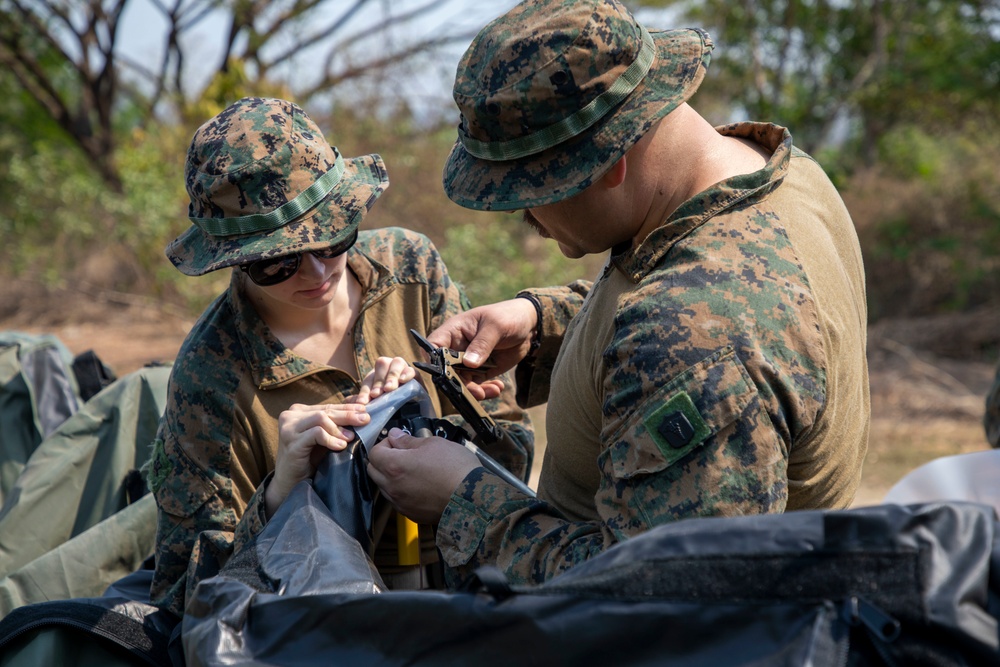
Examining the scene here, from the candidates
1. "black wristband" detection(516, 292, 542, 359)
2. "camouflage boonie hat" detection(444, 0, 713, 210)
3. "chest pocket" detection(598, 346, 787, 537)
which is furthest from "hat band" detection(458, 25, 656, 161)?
"black wristband" detection(516, 292, 542, 359)

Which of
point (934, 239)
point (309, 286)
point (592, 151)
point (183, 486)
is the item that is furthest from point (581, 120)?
point (934, 239)

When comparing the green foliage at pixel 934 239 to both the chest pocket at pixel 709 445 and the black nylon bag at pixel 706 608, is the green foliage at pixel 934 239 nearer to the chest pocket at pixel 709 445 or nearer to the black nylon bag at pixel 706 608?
the chest pocket at pixel 709 445

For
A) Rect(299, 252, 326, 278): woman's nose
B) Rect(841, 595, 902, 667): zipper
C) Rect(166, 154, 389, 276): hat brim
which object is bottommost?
Rect(299, 252, 326, 278): woman's nose

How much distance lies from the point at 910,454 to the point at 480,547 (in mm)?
5819

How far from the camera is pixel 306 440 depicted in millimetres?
2088

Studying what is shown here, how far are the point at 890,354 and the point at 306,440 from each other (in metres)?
7.97

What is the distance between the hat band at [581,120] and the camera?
67.1 inches

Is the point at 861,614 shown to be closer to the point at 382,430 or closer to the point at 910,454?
the point at 382,430

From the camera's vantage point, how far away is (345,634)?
4.50ft

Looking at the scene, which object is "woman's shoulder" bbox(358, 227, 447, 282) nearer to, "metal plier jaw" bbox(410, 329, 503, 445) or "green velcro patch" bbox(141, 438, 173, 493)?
"metal plier jaw" bbox(410, 329, 503, 445)

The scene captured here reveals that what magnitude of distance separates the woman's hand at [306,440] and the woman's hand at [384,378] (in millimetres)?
78

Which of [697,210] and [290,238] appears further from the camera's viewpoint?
[290,238]

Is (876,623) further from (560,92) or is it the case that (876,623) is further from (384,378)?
(384,378)

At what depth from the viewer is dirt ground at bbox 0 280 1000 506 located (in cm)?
689
